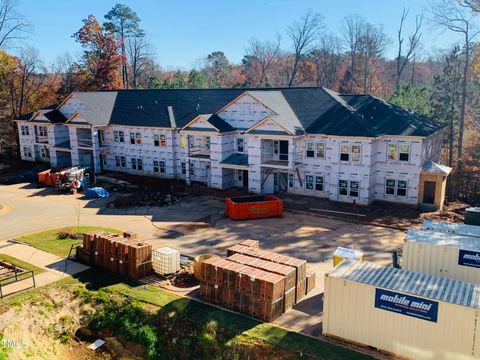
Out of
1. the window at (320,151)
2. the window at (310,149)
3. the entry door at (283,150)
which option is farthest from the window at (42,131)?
the window at (320,151)

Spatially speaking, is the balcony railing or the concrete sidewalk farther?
the balcony railing

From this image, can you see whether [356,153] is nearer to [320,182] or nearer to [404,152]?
[404,152]

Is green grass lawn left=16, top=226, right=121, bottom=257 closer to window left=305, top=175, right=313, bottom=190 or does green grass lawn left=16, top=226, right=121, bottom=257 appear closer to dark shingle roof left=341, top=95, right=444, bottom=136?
window left=305, top=175, right=313, bottom=190

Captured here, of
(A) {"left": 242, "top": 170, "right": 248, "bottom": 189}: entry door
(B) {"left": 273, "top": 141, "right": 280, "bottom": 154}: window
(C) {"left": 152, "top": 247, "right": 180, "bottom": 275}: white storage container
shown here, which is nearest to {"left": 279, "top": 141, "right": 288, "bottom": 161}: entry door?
(B) {"left": 273, "top": 141, "right": 280, "bottom": 154}: window

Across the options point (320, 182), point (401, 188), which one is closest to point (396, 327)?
point (401, 188)

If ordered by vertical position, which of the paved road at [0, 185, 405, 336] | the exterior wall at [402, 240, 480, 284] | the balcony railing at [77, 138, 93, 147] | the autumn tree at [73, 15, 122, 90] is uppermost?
the autumn tree at [73, 15, 122, 90]

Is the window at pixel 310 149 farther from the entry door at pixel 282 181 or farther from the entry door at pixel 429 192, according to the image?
the entry door at pixel 429 192

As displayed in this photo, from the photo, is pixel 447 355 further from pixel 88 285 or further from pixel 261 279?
pixel 88 285
